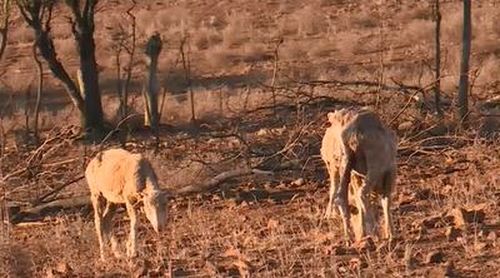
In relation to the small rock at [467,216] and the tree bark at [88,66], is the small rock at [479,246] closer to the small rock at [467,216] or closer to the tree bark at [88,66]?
the small rock at [467,216]

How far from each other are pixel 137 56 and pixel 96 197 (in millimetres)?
24799

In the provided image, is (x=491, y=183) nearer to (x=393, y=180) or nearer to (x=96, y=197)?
(x=393, y=180)

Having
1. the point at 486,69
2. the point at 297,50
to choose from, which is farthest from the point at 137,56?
the point at 486,69

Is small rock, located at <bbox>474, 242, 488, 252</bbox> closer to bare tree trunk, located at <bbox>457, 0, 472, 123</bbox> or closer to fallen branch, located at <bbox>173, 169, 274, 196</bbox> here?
fallen branch, located at <bbox>173, 169, 274, 196</bbox>

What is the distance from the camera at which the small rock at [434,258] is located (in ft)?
30.9

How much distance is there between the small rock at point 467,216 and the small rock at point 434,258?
128 cm

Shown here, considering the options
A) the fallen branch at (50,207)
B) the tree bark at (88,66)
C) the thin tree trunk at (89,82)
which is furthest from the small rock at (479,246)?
the thin tree trunk at (89,82)

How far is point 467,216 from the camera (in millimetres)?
10867

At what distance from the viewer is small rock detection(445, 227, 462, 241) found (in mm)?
10336

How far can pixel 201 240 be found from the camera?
1175 centimetres

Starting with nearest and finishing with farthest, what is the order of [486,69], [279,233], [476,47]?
[279,233]
[486,69]
[476,47]

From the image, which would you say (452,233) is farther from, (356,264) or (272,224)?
(272,224)

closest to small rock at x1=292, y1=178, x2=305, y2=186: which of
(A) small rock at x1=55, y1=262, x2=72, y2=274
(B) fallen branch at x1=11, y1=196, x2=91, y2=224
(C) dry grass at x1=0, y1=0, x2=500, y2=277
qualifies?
(C) dry grass at x1=0, y1=0, x2=500, y2=277

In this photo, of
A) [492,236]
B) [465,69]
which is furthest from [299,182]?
[492,236]
